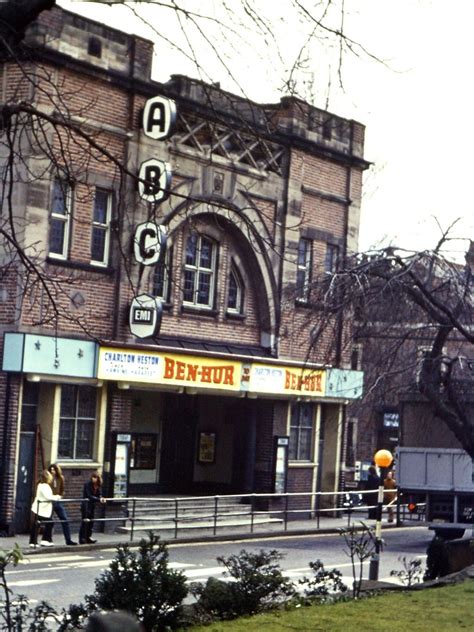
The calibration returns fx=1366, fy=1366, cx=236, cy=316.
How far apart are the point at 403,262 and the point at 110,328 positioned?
812 centimetres

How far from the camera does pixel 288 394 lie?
36.1 metres

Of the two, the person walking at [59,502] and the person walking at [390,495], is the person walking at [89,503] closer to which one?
the person walking at [59,502]

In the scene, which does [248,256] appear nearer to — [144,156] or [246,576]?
[144,156]

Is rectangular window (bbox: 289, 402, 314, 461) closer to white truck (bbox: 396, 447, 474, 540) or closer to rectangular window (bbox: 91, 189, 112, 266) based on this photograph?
white truck (bbox: 396, 447, 474, 540)

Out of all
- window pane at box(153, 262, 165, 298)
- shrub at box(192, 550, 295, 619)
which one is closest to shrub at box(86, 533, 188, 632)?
shrub at box(192, 550, 295, 619)

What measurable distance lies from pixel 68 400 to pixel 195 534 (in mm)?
4334

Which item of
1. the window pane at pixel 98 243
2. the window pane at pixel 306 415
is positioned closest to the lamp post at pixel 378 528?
the window pane at pixel 98 243

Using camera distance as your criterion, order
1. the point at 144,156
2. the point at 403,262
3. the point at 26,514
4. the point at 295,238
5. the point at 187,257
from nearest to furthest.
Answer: the point at 403,262 < the point at 26,514 < the point at 144,156 < the point at 187,257 < the point at 295,238

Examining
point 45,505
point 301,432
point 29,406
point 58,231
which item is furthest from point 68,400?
point 301,432

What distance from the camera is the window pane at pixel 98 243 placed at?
30.0 m

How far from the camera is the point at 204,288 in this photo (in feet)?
111

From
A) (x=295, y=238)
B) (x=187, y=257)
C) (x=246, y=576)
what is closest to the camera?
(x=246, y=576)

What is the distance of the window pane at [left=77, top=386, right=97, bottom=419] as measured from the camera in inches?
1178

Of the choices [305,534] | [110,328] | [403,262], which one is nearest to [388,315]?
[403,262]
